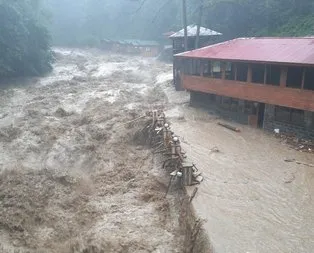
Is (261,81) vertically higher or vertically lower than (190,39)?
lower

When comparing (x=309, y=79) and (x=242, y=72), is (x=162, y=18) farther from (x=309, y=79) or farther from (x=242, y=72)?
(x=309, y=79)

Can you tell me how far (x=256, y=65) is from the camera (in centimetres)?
2183

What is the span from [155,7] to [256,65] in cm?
5164

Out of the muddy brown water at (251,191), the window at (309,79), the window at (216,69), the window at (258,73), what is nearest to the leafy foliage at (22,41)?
the window at (216,69)

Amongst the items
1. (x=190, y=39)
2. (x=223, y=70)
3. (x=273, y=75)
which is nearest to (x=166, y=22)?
(x=190, y=39)

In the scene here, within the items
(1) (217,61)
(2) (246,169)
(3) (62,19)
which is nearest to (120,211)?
(2) (246,169)

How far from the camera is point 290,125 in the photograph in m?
20.2

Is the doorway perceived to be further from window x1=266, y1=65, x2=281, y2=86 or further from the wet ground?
window x1=266, y1=65, x2=281, y2=86

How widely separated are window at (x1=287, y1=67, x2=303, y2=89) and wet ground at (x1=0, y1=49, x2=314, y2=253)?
3.24 metres

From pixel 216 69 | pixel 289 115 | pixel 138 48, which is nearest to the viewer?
pixel 289 115

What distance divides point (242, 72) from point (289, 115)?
4.41 meters

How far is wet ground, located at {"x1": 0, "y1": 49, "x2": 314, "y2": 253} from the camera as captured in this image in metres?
12.0

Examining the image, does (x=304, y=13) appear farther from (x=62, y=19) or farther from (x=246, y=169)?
(x=62, y=19)

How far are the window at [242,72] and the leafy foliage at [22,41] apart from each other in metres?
22.2
